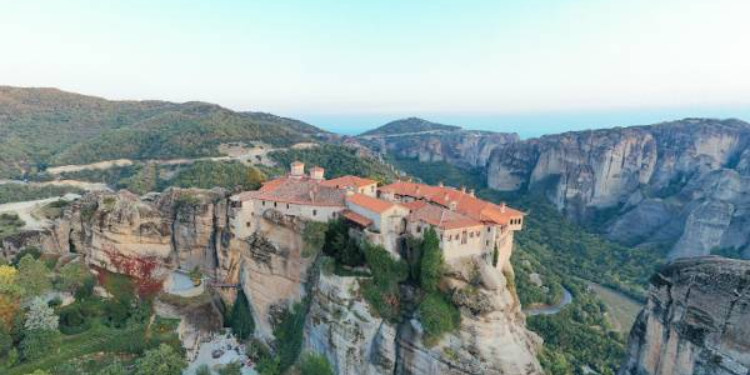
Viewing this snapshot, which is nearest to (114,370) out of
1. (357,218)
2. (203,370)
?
(203,370)

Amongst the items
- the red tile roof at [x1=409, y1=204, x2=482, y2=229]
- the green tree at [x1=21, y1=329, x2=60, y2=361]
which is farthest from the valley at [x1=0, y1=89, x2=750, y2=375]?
the red tile roof at [x1=409, y1=204, x2=482, y2=229]

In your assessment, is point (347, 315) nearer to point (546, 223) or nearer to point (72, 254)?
point (72, 254)

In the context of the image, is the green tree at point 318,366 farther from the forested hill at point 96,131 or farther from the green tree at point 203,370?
the forested hill at point 96,131

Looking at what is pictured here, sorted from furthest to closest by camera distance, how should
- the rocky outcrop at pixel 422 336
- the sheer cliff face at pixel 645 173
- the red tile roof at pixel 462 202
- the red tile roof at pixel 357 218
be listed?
the sheer cliff face at pixel 645 173, the red tile roof at pixel 462 202, the red tile roof at pixel 357 218, the rocky outcrop at pixel 422 336

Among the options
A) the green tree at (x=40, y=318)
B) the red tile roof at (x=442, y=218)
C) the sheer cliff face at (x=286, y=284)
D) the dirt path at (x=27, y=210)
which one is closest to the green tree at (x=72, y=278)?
the sheer cliff face at (x=286, y=284)

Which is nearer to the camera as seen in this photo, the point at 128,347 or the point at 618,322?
the point at 128,347

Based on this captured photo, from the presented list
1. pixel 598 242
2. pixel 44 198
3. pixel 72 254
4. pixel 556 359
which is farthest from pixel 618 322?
pixel 44 198
